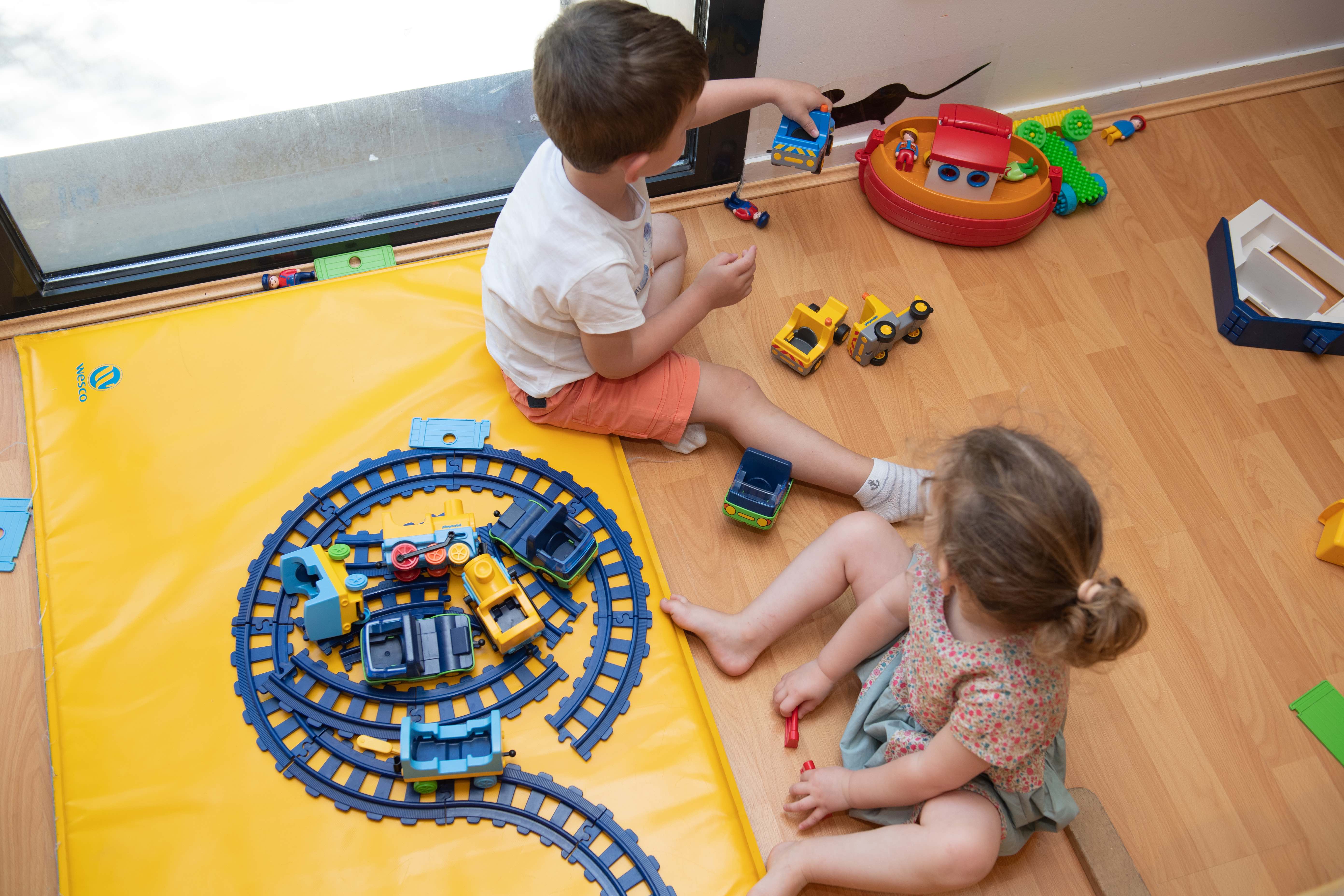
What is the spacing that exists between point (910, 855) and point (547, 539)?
1.74 ft

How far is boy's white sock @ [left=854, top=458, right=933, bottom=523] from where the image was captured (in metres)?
1.25

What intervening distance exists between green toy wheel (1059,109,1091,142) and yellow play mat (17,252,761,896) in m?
0.99

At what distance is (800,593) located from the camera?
115 centimetres

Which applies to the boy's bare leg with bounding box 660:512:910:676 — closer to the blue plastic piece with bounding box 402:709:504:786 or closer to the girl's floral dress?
the girl's floral dress

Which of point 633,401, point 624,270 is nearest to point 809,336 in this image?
point 633,401

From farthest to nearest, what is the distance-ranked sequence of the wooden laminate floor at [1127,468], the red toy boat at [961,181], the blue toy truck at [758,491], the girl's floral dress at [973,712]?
the red toy boat at [961,181] < the blue toy truck at [758,491] < the wooden laminate floor at [1127,468] < the girl's floral dress at [973,712]

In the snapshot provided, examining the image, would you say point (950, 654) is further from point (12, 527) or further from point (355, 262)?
point (12, 527)

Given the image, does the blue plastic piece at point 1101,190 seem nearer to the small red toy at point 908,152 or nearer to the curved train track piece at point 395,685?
the small red toy at point 908,152

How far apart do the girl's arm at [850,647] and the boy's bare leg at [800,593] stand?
1.9 inches

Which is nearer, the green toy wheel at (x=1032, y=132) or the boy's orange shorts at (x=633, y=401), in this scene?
the boy's orange shorts at (x=633, y=401)

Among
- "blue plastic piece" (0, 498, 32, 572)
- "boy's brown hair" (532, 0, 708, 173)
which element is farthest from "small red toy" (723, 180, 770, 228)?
"blue plastic piece" (0, 498, 32, 572)

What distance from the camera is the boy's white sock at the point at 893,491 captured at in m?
1.25

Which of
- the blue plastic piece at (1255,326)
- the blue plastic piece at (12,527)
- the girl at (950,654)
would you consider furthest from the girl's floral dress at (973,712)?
the blue plastic piece at (12,527)

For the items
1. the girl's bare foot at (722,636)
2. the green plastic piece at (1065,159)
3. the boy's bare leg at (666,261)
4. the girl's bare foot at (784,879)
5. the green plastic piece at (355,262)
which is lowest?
the girl's bare foot at (784,879)
